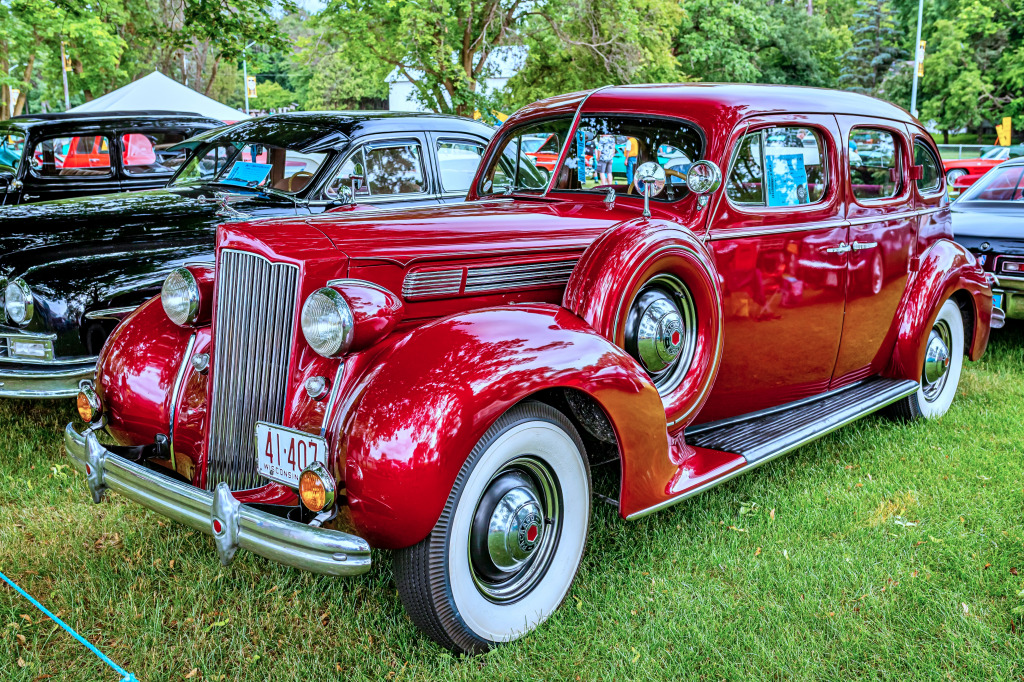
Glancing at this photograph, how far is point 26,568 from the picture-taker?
3.36 meters

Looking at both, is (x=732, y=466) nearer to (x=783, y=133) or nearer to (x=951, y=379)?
(x=783, y=133)

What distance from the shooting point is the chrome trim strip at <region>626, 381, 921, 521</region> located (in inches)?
125

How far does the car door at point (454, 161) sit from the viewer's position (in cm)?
648

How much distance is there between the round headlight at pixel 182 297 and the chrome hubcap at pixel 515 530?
140 cm

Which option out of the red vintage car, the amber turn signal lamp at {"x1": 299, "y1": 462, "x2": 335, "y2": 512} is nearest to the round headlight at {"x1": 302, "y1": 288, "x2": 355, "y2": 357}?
the red vintage car

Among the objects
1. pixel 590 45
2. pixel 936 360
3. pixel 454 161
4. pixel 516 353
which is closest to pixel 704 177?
pixel 516 353

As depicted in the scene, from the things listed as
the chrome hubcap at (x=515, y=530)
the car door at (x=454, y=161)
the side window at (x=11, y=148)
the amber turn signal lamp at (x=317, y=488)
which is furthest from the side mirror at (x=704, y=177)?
the side window at (x=11, y=148)

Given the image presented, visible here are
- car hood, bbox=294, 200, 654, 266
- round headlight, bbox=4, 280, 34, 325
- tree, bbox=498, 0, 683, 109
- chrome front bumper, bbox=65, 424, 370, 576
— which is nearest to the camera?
chrome front bumper, bbox=65, 424, 370, 576

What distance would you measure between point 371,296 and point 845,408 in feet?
9.15

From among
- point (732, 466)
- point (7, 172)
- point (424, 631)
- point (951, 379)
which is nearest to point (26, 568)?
point (424, 631)

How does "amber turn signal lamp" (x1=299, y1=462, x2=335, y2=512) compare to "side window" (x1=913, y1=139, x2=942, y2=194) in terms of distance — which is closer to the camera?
"amber turn signal lamp" (x1=299, y1=462, x2=335, y2=512)

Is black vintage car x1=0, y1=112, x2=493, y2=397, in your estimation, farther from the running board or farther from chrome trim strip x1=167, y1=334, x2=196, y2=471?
the running board

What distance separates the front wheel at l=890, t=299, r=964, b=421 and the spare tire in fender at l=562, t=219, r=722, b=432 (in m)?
2.20

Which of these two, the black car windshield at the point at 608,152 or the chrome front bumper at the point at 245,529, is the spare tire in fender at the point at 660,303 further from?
the chrome front bumper at the point at 245,529
